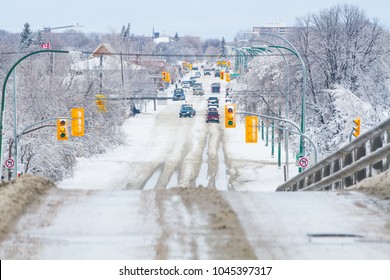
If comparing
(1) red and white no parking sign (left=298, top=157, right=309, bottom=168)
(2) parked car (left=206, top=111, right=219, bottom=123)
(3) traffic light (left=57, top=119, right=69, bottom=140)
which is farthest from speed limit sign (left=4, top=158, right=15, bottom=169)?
(2) parked car (left=206, top=111, right=219, bottom=123)

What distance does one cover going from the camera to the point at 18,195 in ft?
33.4

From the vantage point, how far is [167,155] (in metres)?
60.3

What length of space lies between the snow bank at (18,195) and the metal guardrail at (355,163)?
5.34 meters

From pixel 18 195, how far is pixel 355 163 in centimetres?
631

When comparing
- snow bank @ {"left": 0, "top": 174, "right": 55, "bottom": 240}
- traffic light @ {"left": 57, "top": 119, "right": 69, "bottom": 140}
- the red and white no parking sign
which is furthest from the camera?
traffic light @ {"left": 57, "top": 119, "right": 69, "bottom": 140}

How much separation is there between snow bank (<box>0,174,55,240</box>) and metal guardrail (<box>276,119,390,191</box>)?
5.34 m

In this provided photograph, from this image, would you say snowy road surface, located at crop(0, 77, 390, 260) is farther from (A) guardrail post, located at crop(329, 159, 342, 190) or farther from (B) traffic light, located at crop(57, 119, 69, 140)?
(B) traffic light, located at crop(57, 119, 69, 140)

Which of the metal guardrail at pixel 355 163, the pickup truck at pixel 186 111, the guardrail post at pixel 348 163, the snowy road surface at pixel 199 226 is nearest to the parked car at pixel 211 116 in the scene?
the pickup truck at pixel 186 111

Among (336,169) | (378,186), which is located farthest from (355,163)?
(378,186)

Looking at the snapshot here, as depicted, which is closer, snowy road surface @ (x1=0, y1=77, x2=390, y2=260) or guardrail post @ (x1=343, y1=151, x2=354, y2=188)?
snowy road surface @ (x1=0, y1=77, x2=390, y2=260)

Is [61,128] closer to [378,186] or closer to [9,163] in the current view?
[9,163]

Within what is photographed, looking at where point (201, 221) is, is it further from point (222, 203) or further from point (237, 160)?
point (237, 160)

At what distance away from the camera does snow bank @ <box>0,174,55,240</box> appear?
9186 millimetres

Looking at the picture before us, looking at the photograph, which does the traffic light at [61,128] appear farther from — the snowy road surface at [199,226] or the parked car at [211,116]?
the parked car at [211,116]
